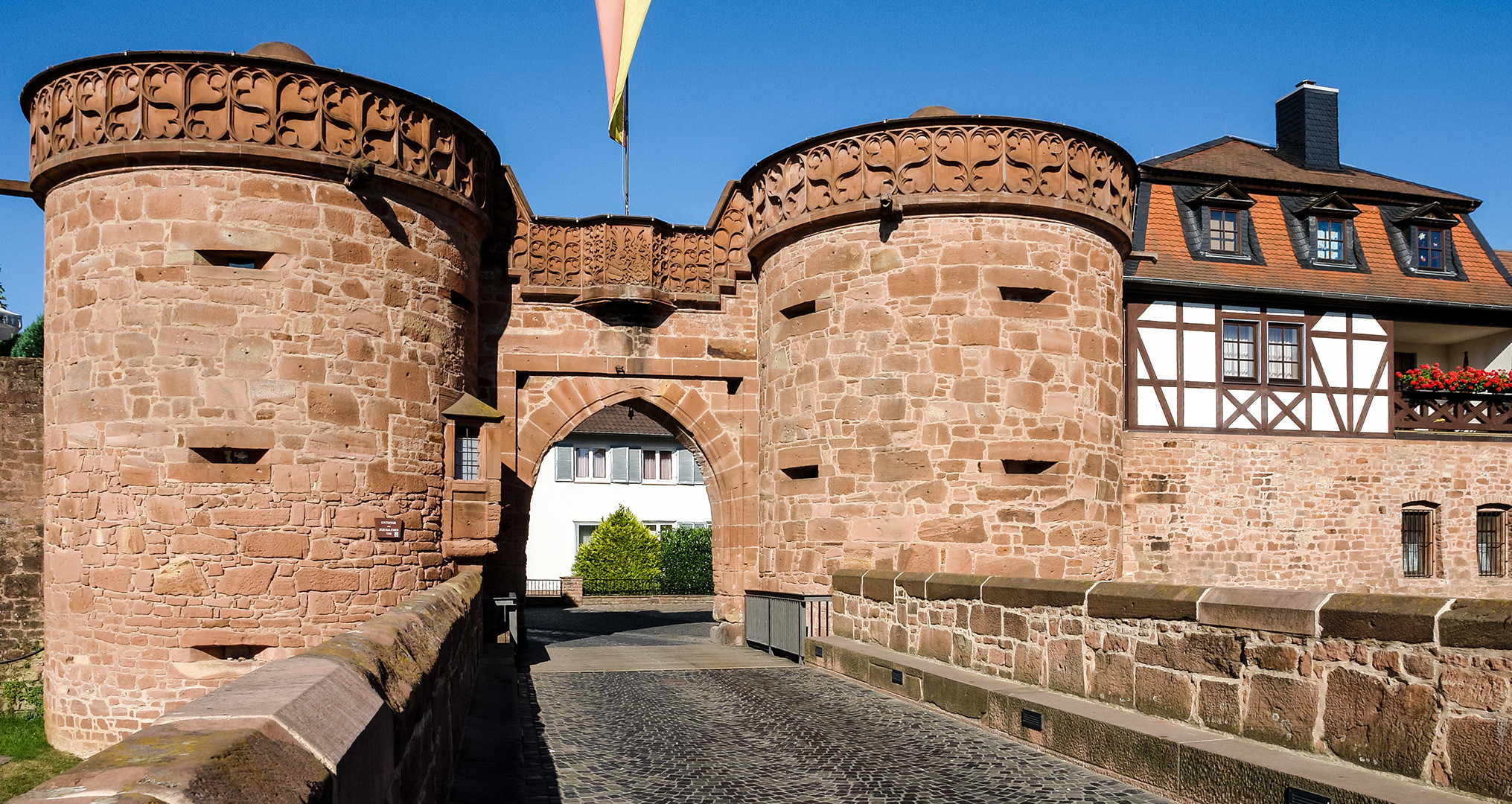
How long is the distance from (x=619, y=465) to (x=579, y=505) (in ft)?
5.20

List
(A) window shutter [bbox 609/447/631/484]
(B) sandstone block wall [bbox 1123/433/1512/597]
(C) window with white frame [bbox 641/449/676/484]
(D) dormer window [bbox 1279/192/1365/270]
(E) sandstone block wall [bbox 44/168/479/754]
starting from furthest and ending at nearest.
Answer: (C) window with white frame [bbox 641/449/676/484] < (A) window shutter [bbox 609/447/631/484] < (D) dormer window [bbox 1279/192/1365/270] < (B) sandstone block wall [bbox 1123/433/1512/597] < (E) sandstone block wall [bbox 44/168/479/754]

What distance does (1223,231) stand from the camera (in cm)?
1725

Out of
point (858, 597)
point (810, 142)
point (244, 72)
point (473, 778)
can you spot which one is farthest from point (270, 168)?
point (473, 778)

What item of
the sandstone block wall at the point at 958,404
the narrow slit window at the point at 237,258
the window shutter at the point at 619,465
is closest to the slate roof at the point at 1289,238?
the sandstone block wall at the point at 958,404

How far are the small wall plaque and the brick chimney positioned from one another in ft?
53.3

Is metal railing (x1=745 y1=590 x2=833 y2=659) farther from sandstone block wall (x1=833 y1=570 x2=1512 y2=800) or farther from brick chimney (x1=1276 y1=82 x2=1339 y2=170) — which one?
brick chimney (x1=1276 y1=82 x2=1339 y2=170)

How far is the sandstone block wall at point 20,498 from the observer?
15.5 m

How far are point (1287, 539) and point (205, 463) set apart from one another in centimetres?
1391

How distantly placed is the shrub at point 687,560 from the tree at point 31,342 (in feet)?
88.2

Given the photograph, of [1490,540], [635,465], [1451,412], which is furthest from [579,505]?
[1490,540]

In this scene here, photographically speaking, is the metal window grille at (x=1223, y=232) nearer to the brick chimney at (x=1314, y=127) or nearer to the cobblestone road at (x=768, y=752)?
the brick chimney at (x=1314, y=127)

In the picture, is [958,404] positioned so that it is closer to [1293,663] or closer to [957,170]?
[957,170]

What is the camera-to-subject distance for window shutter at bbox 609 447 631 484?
3216 centimetres

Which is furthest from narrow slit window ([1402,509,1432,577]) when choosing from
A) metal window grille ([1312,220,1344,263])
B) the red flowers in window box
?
metal window grille ([1312,220,1344,263])
